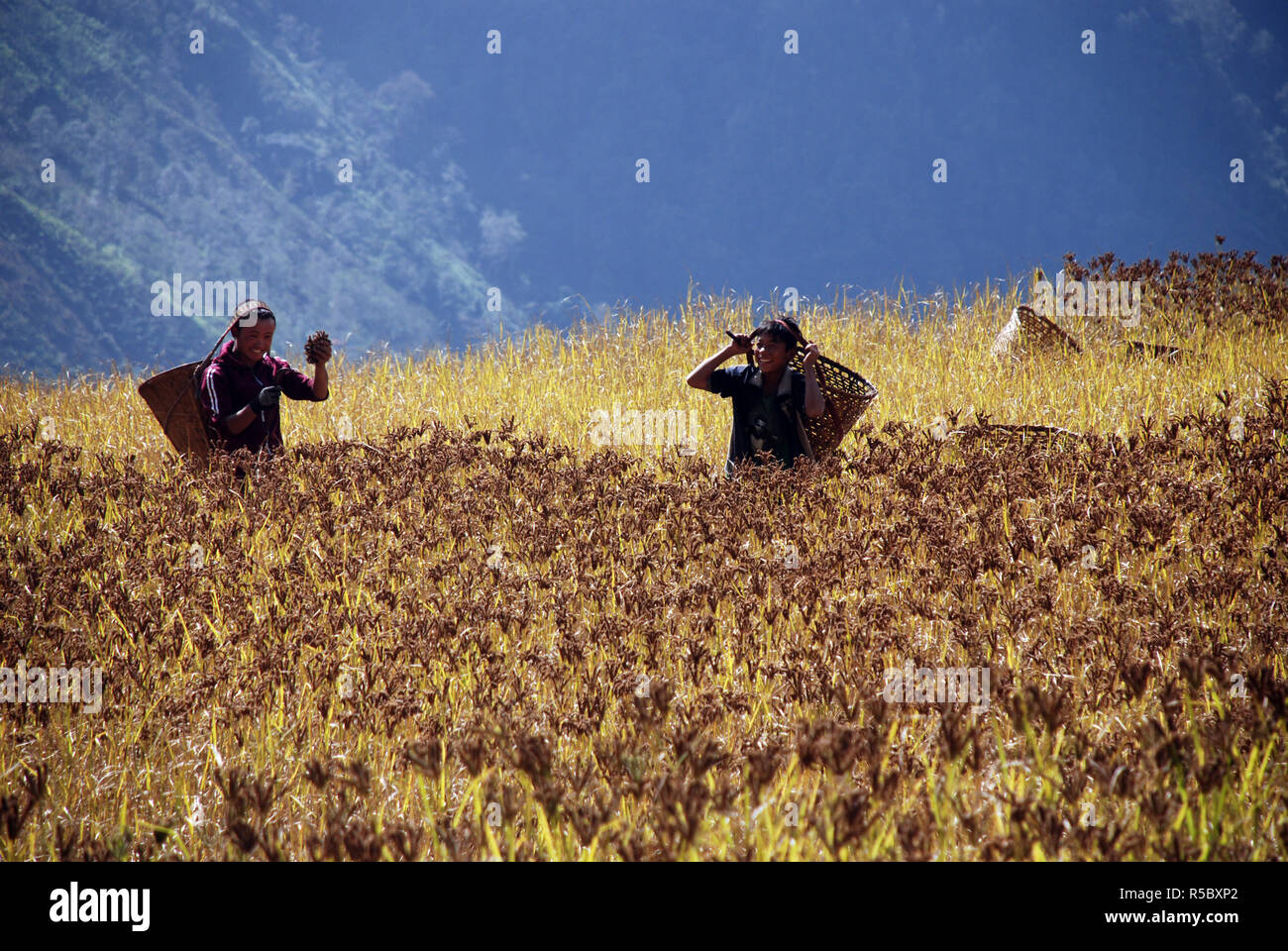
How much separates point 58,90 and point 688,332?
105 meters

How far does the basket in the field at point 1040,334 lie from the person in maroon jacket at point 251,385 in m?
6.61

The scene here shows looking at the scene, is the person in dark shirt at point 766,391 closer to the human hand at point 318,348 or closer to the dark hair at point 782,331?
the dark hair at point 782,331

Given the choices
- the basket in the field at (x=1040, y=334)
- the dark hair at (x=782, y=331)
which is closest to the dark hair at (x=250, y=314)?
the dark hair at (x=782, y=331)

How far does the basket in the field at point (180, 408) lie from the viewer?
273 inches

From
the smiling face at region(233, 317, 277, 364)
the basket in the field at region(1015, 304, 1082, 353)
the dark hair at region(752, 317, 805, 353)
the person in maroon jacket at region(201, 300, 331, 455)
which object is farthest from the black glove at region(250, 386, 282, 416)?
the basket in the field at region(1015, 304, 1082, 353)

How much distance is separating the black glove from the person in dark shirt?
9.14 feet

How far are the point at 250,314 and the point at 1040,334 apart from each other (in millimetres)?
7166

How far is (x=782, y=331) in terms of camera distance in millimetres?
6457

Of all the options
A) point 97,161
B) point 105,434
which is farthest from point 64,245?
point 105,434

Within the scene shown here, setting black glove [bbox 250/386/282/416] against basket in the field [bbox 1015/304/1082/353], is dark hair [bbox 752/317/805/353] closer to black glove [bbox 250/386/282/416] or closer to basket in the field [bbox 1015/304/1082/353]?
black glove [bbox 250/386/282/416]
